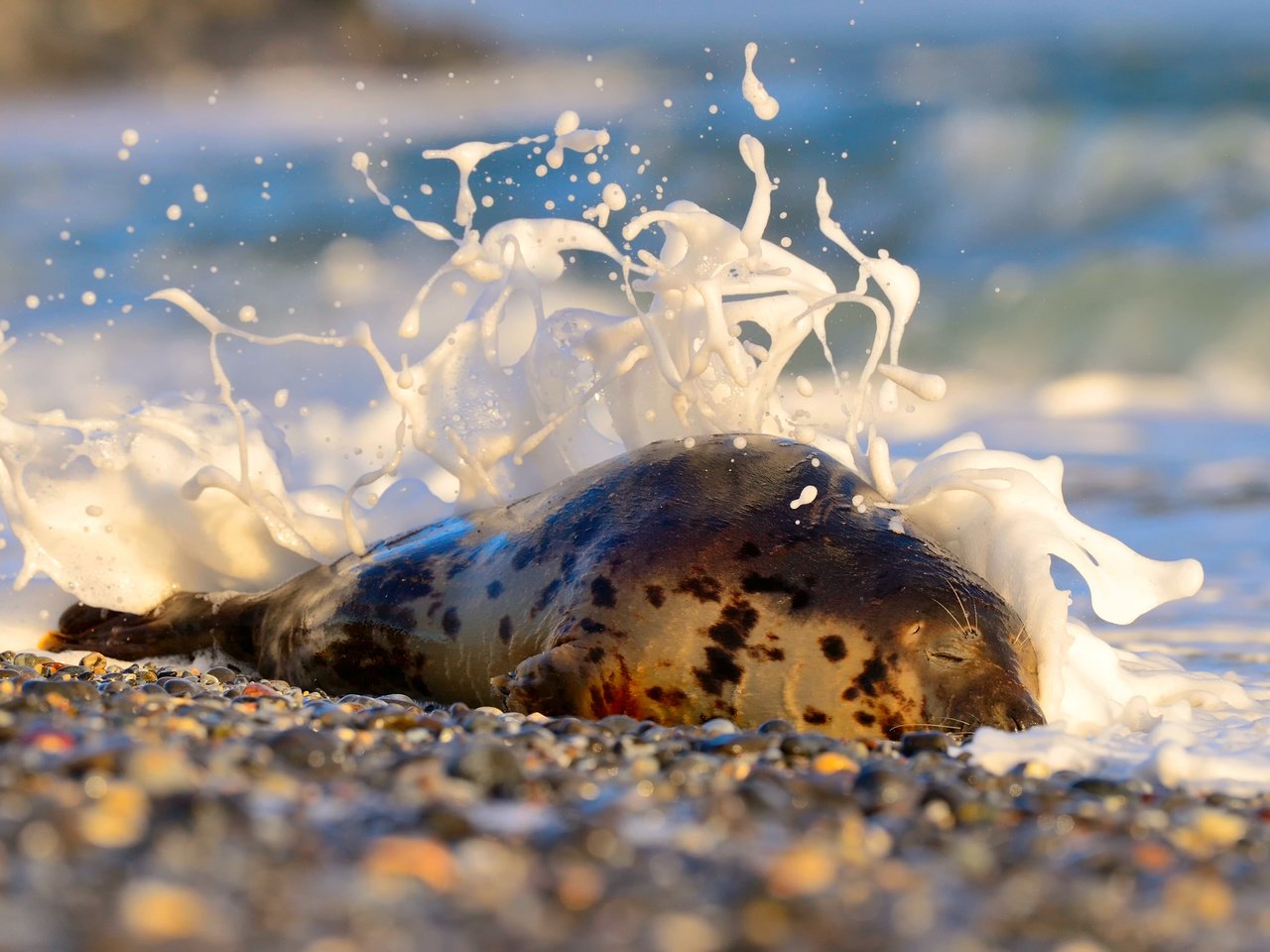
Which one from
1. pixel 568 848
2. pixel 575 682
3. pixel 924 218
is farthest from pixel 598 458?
pixel 924 218

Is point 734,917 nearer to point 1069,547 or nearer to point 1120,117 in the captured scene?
point 1069,547

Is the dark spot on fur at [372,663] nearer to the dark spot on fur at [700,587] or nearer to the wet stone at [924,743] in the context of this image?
the dark spot on fur at [700,587]

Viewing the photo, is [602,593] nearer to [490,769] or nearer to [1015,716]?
[1015,716]

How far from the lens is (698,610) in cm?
357

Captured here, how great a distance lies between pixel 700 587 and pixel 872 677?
0.43m

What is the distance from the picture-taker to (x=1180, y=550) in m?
6.48

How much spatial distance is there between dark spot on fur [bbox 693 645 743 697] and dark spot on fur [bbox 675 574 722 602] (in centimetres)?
12

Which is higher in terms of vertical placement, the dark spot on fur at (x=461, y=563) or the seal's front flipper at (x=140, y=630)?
the dark spot on fur at (x=461, y=563)

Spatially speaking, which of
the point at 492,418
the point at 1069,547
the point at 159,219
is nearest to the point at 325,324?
the point at 159,219

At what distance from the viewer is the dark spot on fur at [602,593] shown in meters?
3.60

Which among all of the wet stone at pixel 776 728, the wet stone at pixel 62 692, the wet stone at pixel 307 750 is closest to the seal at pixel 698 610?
the wet stone at pixel 776 728

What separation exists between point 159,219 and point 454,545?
52.7 ft

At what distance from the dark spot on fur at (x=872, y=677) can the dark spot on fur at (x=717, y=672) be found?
262mm

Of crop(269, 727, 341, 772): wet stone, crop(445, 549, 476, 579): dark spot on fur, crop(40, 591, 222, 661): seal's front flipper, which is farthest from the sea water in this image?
Result: crop(269, 727, 341, 772): wet stone
